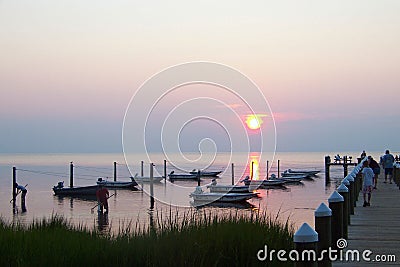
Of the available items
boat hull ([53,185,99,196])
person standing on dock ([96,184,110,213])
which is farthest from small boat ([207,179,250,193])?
person standing on dock ([96,184,110,213])

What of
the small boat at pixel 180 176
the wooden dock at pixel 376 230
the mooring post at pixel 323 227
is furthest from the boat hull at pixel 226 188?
the mooring post at pixel 323 227

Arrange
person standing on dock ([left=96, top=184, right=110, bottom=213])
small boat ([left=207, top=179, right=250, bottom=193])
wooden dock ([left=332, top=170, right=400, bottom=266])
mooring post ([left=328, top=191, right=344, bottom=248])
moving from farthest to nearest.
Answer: small boat ([left=207, top=179, right=250, bottom=193]) < person standing on dock ([left=96, top=184, right=110, bottom=213]) < wooden dock ([left=332, top=170, right=400, bottom=266]) < mooring post ([left=328, top=191, right=344, bottom=248])

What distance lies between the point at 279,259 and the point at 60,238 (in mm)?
5068

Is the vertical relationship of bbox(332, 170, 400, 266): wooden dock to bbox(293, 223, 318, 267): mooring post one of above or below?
below

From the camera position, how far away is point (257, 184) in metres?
66.2

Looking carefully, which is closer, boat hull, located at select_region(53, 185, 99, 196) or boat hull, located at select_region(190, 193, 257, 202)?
boat hull, located at select_region(190, 193, 257, 202)

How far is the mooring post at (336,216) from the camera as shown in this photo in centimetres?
1034

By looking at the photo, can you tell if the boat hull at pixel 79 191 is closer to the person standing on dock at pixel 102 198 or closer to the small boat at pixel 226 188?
the small boat at pixel 226 188

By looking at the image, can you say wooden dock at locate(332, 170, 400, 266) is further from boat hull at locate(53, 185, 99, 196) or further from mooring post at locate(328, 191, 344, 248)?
boat hull at locate(53, 185, 99, 196)

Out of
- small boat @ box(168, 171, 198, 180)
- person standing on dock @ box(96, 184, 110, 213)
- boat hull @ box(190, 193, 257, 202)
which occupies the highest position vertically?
person standing on dock @ box(96, 184, 110, 213)

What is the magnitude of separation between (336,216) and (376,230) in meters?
2.91

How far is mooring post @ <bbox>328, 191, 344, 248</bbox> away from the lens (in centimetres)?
1034

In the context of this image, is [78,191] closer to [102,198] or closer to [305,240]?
[102,198]

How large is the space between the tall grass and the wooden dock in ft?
4.46
